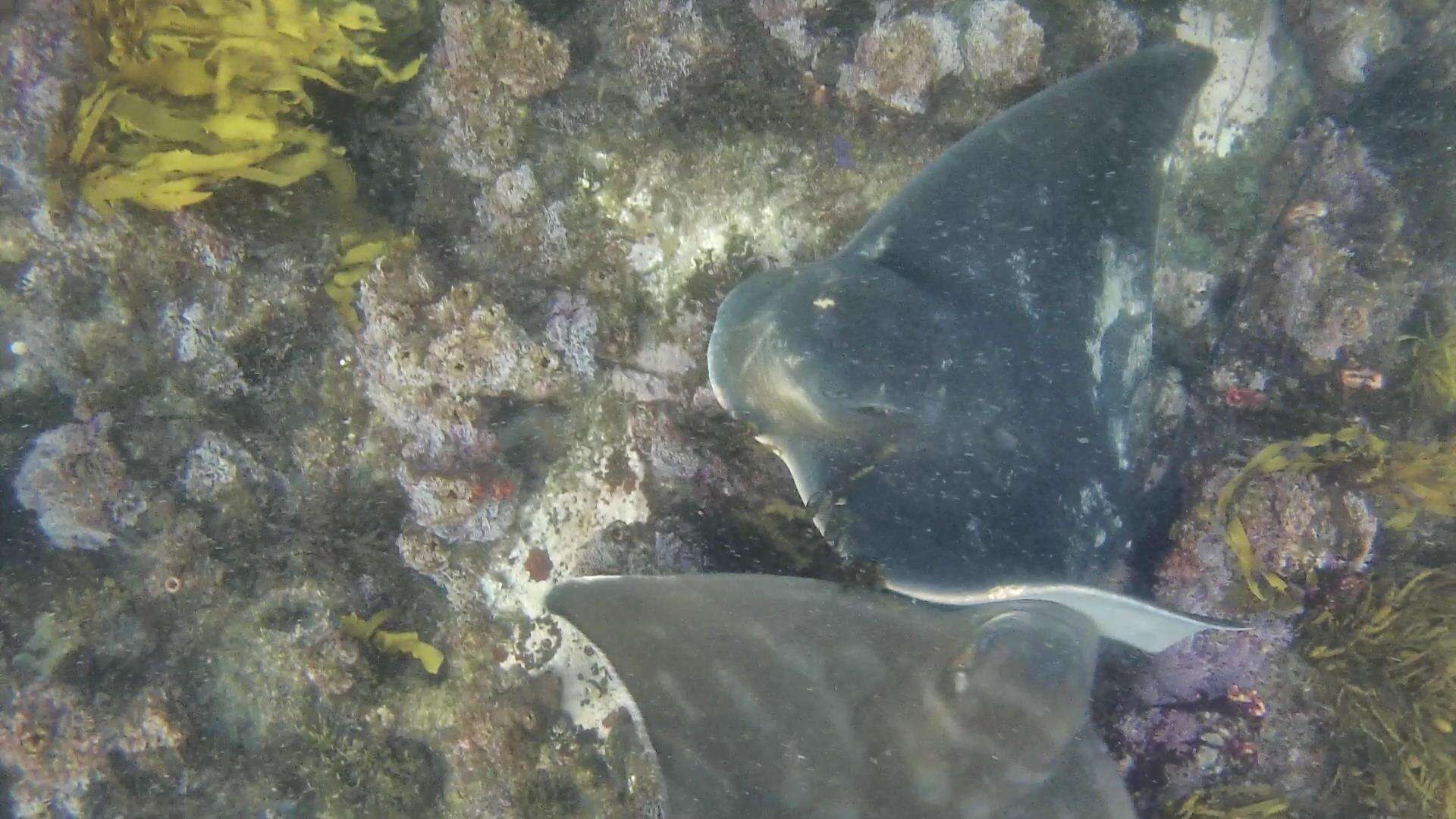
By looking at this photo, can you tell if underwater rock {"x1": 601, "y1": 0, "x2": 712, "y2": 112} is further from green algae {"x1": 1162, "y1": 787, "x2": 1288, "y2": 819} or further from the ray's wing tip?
green algae {"x1": 1162, "y1": 787, "x2": 1288, "y2": 819}

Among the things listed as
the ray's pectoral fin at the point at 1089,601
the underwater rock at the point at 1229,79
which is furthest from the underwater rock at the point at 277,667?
the underwater rock at the point at 1229,79

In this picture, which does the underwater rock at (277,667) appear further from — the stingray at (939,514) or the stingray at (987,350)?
the stingray at (987,350)

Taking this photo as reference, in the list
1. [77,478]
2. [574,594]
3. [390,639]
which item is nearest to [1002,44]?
[574,594]

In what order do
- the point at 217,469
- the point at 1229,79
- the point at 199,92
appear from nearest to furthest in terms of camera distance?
the point at 199,92 → the point at 217,469 → the point at 1229,79

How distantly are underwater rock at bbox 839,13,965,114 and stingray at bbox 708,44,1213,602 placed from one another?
58cm

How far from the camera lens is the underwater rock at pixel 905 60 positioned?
381cm

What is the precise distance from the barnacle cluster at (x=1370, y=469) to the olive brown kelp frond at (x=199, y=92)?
5.10 metres

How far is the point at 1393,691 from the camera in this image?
3.68 meters

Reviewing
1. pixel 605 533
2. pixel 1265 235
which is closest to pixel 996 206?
pixel 1265 235

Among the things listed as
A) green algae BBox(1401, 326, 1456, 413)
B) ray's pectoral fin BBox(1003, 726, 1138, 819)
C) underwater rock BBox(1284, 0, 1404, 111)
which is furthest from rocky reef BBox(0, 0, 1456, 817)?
ray's pectoral fin BBox(1003, 726, 1138, 819)

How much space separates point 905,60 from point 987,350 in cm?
181

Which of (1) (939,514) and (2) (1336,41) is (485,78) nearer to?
(1) (939,514)

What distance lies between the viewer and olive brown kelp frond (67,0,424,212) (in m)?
3.56

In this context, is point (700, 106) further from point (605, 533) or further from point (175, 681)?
point (175, 681)
